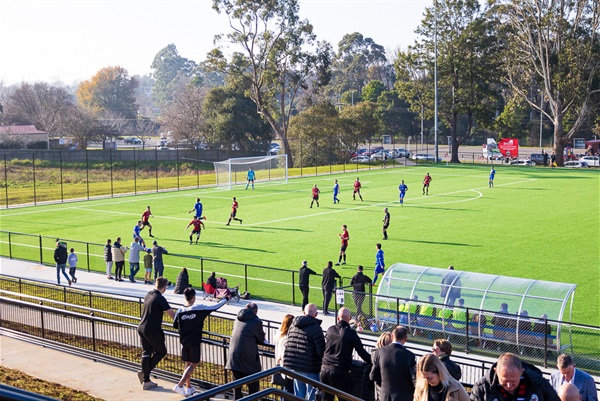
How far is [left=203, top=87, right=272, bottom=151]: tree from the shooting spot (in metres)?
87.4

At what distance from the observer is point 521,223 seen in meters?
38.5

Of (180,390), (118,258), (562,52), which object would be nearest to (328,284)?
(118,258)

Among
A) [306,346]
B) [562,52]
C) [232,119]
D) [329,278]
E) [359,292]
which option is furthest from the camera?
[232,119]

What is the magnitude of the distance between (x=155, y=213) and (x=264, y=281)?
72.1 ft

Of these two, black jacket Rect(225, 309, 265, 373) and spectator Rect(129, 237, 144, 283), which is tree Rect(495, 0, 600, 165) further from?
black jacket Rect(225, 309, 265, 373)

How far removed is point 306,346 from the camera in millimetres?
9633

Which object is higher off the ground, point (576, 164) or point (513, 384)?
point (513, 384)

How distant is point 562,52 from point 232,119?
38.1m

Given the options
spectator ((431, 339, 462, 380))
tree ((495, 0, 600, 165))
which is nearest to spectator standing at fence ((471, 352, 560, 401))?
spectator ((431, 339, 462, 380))

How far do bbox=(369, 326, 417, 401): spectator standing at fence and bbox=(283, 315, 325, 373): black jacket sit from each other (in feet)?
4.75

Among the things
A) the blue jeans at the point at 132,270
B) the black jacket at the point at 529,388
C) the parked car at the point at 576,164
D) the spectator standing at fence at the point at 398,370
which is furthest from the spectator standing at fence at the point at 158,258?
the parked car at the point at 576,164

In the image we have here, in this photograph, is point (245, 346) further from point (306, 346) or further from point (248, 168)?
point (248, 168)

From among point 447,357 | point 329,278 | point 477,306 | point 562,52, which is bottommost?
point 477,306

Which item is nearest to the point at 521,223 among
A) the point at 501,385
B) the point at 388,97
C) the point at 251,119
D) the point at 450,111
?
the point at 501,385
